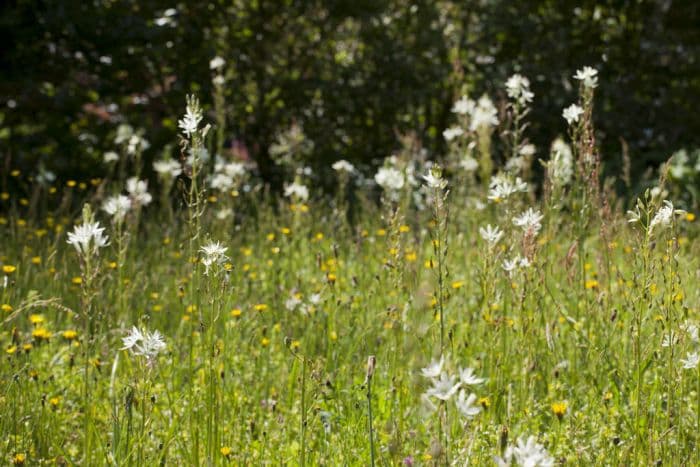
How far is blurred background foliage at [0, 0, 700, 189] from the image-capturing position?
633 cm

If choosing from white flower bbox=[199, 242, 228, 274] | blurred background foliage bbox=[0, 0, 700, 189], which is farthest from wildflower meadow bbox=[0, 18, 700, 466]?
blurred background foliage bbox=[0, 0, 700, 189]

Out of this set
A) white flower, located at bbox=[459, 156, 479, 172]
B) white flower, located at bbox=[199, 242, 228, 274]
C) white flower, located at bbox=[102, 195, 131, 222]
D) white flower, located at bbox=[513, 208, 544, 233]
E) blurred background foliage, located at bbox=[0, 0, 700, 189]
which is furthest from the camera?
blurred background foliage, located at bbox=[0, 0, 700, 189]

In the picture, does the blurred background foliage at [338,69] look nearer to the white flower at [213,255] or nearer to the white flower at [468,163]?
the white flower at [468,163]

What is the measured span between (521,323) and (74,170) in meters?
4.77

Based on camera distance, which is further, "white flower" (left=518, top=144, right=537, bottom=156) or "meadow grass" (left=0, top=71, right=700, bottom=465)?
"white flower" (left=518, top=144, right=537, bottom=156)

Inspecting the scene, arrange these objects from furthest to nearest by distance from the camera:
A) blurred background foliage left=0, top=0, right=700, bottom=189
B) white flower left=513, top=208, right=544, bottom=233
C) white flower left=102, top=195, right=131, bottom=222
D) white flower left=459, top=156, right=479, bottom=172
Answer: blurred background foliage left=0, top=0, right=700, bottom=189 < white flower left=459, top=156, right=479, bottom=172 < white flower left=102, top=195, right=131, bottom=222 < white flower left=513, top=208, right=544, bottom=233

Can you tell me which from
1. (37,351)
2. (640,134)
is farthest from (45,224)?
(640,134)

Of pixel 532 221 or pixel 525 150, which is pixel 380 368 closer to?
pixel 532 221

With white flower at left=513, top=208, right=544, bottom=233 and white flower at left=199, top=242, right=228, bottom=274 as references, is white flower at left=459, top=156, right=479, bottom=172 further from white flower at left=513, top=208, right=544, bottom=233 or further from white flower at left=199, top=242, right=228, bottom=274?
white flower at left=199, top=242, right=228, bottom=274

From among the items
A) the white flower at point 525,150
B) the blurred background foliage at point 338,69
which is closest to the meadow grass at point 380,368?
the white flower at point 525,150

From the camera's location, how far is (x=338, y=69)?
690 cm

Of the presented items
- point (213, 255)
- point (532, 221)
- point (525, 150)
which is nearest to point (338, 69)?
point (525, 150)

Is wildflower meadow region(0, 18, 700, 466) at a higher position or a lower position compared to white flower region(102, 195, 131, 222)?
lower

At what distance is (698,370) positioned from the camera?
8.53 feet
